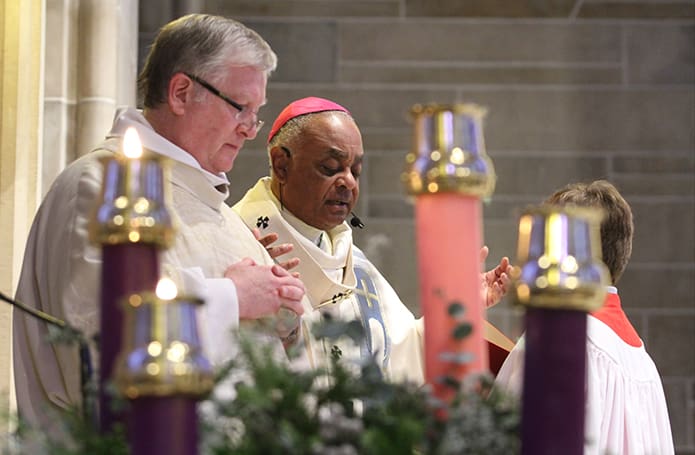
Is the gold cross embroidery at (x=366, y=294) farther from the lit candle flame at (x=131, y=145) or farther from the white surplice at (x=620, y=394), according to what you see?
the lit candle flame at (x=131, y=145)

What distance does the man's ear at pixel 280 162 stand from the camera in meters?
4.45

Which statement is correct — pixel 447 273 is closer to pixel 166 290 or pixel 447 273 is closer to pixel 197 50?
pixel 166 290

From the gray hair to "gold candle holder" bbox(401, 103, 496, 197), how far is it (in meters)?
1.91

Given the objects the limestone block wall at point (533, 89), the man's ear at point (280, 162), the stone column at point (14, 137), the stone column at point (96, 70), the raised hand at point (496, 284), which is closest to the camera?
the stone column at point (14, 137)

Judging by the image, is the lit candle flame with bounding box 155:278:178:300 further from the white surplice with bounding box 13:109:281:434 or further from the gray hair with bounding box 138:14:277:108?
the gray hair with bounding box 138:14:277:108

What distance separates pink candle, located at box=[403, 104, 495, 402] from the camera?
54.4 inches

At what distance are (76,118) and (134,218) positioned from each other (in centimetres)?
357

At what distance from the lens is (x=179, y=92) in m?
3.27

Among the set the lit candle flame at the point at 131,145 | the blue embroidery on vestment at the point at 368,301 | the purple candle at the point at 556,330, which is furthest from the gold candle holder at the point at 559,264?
the blue embroidery on vestment at the point at 368,301

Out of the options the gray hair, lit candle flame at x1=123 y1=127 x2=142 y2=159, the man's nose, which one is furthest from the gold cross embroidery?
lit candle flame at x1=123 y1=127 x2=142 y2=159

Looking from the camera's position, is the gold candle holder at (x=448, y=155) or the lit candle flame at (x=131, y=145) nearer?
the gold candle holder at (x=448, y=155)

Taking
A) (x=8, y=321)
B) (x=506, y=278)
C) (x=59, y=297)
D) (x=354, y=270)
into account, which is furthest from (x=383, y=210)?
(x=59, y=297)

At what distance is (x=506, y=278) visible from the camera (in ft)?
14.2

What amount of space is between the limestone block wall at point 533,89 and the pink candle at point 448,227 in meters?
4.82
